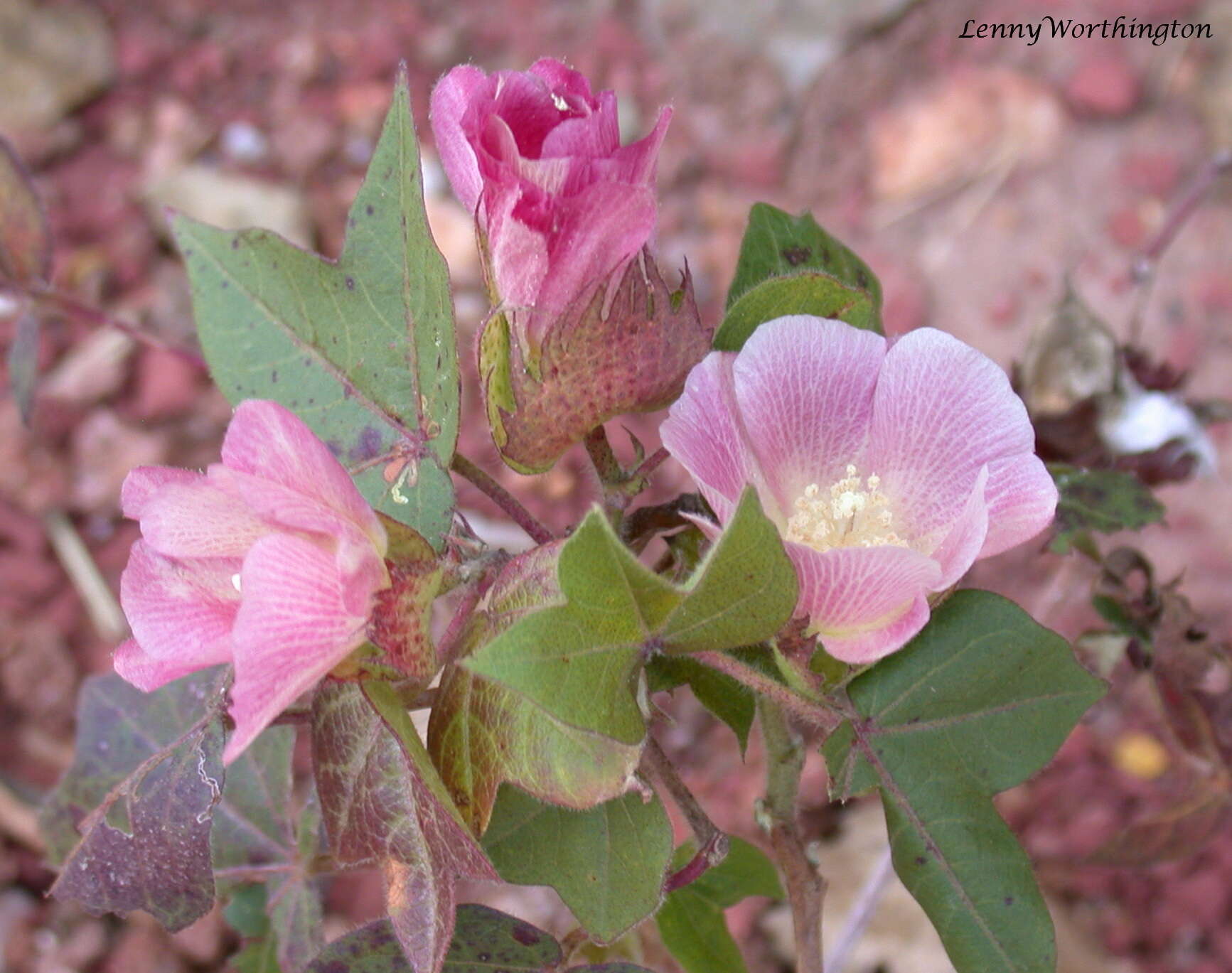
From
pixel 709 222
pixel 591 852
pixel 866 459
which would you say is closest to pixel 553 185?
pixel 866 459

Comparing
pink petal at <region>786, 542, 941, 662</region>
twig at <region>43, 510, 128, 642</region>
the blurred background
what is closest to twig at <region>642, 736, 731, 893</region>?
pink petal at <region>786, 542, 941, 662</region>

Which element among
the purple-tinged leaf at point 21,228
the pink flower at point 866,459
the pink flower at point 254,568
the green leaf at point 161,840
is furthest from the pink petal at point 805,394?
the purple-tinged leaf at point 21,228

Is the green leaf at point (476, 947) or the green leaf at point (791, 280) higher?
the green leaf at point (791, 280)

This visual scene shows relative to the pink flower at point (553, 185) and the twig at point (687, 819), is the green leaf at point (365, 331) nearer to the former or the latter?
the pink flower at point (553, 185)

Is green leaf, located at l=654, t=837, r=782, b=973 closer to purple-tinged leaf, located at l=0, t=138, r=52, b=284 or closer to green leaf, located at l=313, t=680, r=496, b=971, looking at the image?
green leaf, located at l=313, t=680, r=496, b=971

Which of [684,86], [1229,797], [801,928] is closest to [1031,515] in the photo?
[801,928]

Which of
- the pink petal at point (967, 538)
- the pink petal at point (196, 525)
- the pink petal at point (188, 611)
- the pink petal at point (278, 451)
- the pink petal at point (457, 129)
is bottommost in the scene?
the pink petal at point (967, 538)

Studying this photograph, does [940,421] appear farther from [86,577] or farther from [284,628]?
[86,577]
